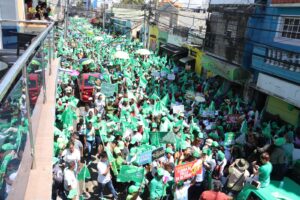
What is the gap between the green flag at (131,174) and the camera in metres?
7.36

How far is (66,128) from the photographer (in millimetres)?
9367

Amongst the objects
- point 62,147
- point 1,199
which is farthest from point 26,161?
point 62,147

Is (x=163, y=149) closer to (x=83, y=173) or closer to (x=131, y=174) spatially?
(x=131, y=174)

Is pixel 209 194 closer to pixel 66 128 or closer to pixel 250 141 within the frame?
pixel 250 141

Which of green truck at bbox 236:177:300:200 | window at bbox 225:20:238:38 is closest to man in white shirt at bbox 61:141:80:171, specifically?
green truck at bbox 236:177:300:200

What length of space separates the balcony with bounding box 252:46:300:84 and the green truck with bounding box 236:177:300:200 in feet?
21.1

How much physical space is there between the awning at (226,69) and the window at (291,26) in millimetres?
3122

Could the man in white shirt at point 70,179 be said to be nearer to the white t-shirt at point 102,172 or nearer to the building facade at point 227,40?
the white t-shirt at point 102,172

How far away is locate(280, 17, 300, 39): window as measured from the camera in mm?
13219

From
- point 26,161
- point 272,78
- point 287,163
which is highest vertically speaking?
point 26,161

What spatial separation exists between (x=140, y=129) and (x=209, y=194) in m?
3.48

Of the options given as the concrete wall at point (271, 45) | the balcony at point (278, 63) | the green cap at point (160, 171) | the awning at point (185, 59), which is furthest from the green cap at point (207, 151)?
the awning at point (185, 59)

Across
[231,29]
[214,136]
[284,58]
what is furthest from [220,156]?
[231,29]

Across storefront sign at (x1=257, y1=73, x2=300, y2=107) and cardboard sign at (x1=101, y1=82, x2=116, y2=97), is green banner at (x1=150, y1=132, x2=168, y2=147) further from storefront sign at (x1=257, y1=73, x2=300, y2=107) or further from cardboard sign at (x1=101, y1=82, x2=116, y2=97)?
storefront sign at (x1=257, y1=73, x2=300, y2=107)
